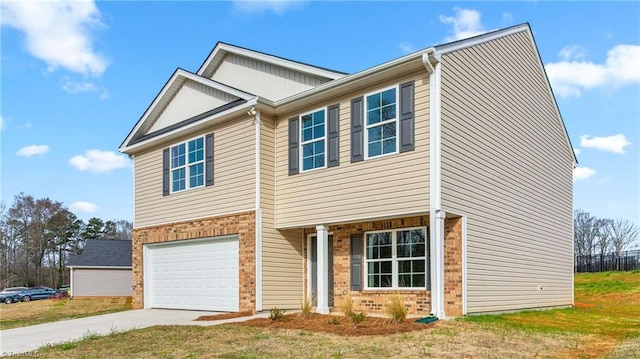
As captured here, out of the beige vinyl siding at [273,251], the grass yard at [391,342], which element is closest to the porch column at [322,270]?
the beige vinyl siding at [273,251]

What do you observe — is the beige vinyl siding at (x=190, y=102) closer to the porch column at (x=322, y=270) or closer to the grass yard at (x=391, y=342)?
the porch column at (x=322, y=270)

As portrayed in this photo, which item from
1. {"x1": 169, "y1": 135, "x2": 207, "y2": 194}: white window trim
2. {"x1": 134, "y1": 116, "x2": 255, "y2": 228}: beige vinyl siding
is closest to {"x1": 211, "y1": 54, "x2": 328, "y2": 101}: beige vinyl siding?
{"x1": 134, "y1": 116, "x2": 255, "y2": 228}: beige vinyl siding

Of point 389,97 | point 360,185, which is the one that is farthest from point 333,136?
point 389,97

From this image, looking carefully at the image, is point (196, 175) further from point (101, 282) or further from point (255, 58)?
point (101, 282)

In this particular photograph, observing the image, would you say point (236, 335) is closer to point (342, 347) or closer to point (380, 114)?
point (342, 347)

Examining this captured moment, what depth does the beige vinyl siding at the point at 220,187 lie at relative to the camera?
14.3 meters

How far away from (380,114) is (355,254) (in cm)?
358

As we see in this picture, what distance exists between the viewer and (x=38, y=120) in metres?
17.7

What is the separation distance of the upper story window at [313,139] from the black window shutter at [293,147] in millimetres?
148

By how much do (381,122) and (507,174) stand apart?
159 inches

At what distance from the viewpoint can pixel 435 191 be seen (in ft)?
36.8

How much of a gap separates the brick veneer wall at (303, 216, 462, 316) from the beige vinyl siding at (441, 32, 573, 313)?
1.26 ft

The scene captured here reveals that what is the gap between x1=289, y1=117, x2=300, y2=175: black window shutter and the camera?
14.0 metres

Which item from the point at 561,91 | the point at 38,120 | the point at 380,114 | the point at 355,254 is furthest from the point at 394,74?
the point at 38,120
